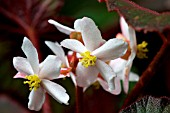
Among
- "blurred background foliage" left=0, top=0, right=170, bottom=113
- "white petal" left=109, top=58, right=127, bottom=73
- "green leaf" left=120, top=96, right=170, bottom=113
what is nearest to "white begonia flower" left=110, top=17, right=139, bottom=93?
"white petal" left=109, top=58, right=127, bottom=73

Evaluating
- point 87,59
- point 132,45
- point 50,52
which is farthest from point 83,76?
point 50,52

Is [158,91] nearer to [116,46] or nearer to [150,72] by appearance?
[150,72]

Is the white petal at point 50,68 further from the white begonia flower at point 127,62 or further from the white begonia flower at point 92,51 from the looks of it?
the white begonia flower at point 127,62

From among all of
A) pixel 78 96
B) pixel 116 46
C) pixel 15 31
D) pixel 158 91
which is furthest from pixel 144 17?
pixel 15 31

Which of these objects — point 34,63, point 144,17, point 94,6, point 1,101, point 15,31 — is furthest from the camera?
point 94,6

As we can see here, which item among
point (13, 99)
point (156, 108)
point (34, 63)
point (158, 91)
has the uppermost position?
point (34, 63)

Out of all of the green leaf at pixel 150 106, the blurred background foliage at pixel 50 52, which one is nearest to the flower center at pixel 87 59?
the green leaf at pixel 150 106

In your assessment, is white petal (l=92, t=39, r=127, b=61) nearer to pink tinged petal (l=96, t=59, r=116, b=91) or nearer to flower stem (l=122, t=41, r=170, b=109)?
pink tinged petal (l=96, t=59, r=116, b=91)
